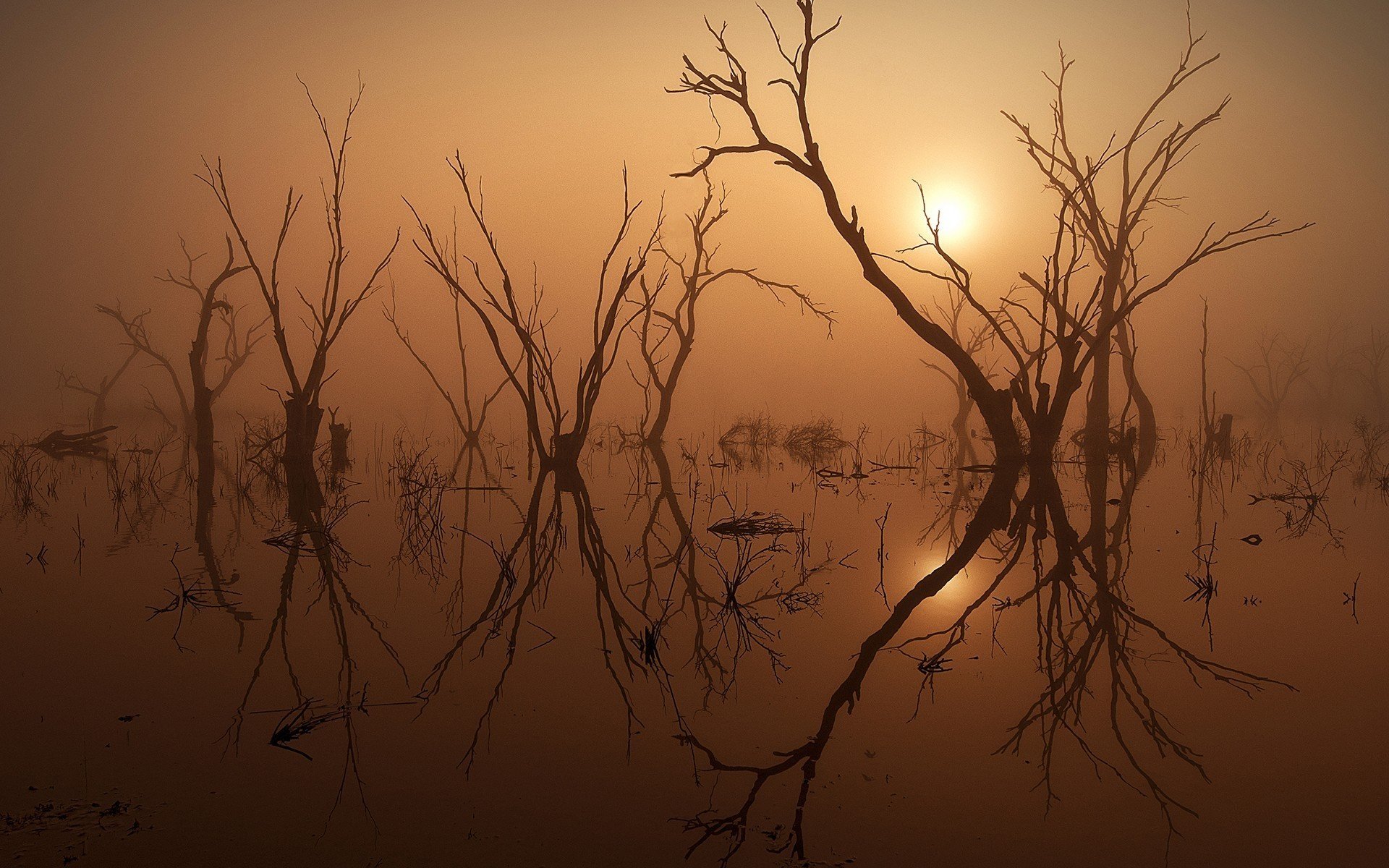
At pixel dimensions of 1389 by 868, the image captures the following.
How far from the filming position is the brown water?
1.95m

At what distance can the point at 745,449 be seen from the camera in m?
17.9

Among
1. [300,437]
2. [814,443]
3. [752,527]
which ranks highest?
[814,443]

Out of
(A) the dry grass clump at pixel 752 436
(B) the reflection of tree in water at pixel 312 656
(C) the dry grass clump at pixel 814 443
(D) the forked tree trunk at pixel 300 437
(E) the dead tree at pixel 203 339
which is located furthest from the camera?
(A) the dry grass clump at pixel 752 436

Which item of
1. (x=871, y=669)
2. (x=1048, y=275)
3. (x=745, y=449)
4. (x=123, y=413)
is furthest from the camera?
(x=123, y=413)

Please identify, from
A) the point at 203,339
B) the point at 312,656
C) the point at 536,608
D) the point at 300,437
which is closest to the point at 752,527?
the point at 536,608

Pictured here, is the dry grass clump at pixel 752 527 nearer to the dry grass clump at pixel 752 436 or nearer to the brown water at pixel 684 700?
the brown water at pixel 684 700

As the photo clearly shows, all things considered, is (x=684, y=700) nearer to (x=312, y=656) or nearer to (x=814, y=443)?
(x=312, y=656)

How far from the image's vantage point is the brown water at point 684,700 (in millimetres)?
1953

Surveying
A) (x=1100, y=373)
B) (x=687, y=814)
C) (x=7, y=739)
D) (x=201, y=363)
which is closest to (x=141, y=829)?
(x=7, y=739)

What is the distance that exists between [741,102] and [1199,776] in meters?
9.42

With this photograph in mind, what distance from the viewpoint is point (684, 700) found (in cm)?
279

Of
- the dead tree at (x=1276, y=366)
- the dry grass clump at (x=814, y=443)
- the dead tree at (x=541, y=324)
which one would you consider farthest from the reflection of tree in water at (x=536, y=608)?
the dead tree at (x=1276, y=366)

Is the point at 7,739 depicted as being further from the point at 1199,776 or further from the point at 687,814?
the point at 1199,776

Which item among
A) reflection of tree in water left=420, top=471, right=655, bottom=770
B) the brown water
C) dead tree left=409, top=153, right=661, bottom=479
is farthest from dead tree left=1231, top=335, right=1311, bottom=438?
reflection of tree in water left=420, top=471, right=655, bottom=770
